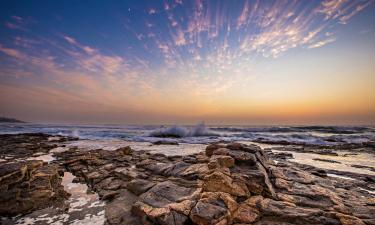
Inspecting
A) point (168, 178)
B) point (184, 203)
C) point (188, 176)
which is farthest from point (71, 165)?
point (184, 203)

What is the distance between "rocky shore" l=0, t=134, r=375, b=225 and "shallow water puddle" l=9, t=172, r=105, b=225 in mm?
231

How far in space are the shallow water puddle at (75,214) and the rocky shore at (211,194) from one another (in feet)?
0.76

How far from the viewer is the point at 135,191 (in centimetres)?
624

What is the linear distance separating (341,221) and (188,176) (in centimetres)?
397

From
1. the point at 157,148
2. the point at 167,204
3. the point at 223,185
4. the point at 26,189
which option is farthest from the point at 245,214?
the point at 157,148

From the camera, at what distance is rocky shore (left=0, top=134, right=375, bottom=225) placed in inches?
170

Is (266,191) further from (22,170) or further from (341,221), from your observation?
(22,170)

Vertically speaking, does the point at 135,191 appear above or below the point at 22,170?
below

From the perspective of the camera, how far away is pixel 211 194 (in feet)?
15.9

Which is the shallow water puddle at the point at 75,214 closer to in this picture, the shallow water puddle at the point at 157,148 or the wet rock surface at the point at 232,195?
the wet rock surface at the point at 232,195

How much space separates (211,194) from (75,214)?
12.0 ft

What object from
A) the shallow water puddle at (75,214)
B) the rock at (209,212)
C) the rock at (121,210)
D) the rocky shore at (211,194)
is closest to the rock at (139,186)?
the rocky shore at (211,194)

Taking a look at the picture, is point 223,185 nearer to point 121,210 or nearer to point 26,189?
point 121,210

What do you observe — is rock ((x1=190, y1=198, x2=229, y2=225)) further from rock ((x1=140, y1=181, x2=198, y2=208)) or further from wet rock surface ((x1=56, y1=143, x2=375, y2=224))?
rock ((x1=140, y1=181, x2=198, y2=208))
